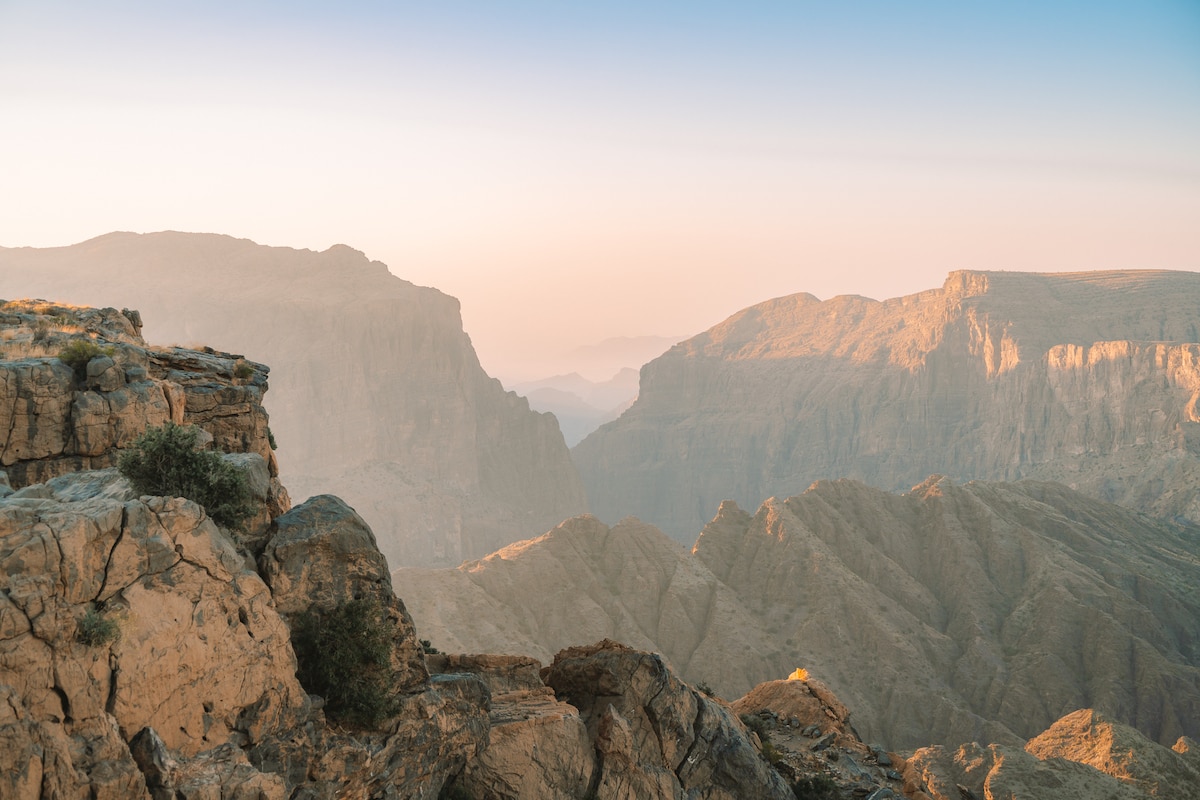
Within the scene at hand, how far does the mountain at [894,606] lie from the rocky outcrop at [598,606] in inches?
10.2

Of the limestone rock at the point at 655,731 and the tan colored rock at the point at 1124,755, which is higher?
the limestone rock at the point at 655,731

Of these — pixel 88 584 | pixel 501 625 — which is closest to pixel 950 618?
pixel 501 625

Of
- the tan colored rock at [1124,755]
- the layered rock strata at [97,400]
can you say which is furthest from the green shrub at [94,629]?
the tan colored rock at [1124,755]

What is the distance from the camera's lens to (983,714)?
102m

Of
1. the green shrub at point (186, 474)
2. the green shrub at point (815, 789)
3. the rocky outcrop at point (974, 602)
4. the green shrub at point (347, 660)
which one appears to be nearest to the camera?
the green shrub at point (186, 474)

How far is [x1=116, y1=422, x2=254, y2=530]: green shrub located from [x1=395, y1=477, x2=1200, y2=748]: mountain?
255ft

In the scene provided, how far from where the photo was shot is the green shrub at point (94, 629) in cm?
1680

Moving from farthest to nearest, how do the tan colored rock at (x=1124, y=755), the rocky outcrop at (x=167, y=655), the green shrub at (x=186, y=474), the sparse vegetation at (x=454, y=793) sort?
the tan colored rock at (x=1124, y=755), the sparse vegetation at (x=454, y=793), the green shrub at (x=186, y=474), the rocky outcrop at (x=167, y=655)

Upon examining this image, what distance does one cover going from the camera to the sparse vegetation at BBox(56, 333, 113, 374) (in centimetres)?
2348

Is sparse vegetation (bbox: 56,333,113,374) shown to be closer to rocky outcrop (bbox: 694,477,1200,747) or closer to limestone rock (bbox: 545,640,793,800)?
limestone rock (bbox: 545,640,793,800)

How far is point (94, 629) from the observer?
1681 cm

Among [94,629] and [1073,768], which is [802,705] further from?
[94,629]

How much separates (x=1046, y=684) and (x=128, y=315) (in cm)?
10221

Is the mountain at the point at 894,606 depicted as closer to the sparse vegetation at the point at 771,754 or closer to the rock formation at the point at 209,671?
the sparse vegetation at the point at 771,754
